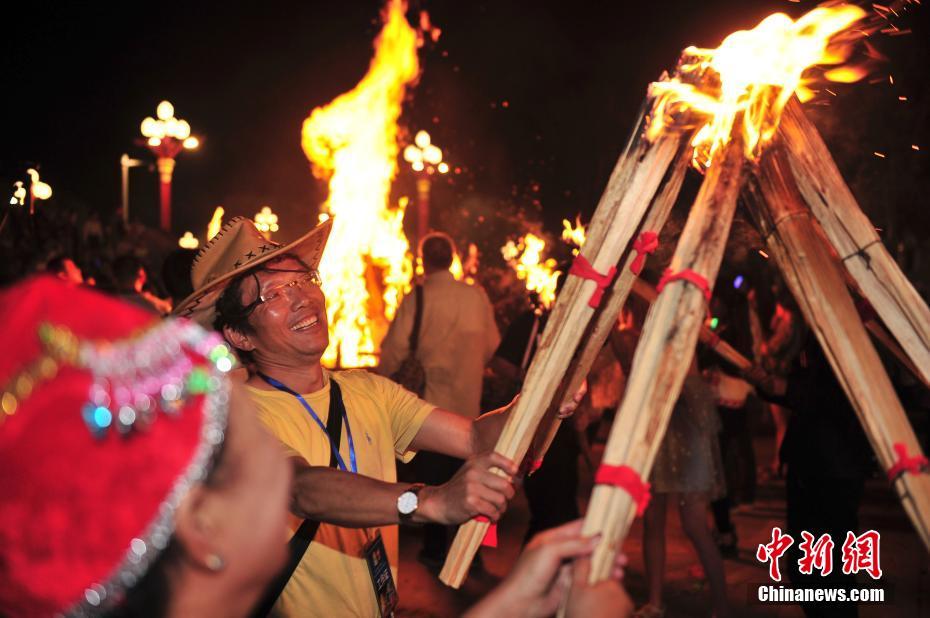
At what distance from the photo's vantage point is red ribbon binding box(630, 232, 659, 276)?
235 centimetres

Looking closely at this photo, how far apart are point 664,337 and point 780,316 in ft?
29.1

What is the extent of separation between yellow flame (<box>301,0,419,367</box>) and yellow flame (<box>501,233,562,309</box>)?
85.5 inches

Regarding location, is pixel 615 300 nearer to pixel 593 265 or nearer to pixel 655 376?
pixel 593 265

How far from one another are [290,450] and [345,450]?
289 mm

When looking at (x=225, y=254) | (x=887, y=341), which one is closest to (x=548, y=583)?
(x=887, y=341)

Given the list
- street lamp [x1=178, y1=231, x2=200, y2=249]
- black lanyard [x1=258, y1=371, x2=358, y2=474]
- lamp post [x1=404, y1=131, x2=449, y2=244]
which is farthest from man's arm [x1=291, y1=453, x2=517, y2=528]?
street lamp [x1=178, y1=231, x2=200, y2=249]

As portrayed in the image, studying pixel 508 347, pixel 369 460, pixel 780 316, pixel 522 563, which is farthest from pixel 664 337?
pixel 780 316

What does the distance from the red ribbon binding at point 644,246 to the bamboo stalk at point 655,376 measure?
10.3 inches

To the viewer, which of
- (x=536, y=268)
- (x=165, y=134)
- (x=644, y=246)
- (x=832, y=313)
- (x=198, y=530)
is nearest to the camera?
(x=198, y=530)

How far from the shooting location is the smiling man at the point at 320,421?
2680 mm

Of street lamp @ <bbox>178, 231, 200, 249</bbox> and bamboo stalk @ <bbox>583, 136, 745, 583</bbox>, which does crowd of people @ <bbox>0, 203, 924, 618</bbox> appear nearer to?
bamboo stalk @ <bbox>583, 136, 745, 583</bbox>

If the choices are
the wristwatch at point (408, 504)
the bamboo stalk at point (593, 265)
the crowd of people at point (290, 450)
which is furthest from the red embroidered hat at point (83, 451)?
the wristwatch at point (408, 504)

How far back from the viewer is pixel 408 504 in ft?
8.45

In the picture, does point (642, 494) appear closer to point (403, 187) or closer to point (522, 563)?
point (522, 563)
